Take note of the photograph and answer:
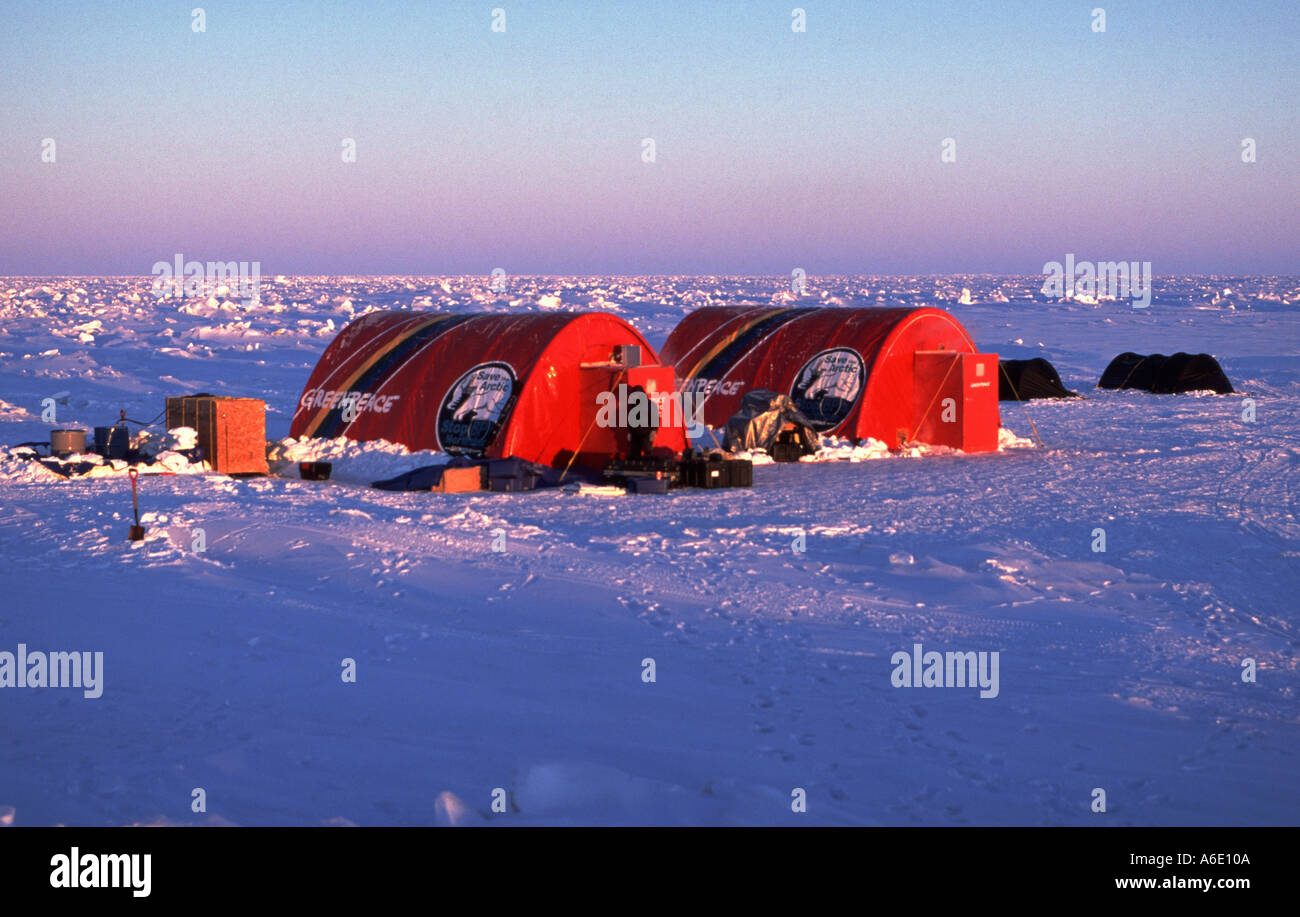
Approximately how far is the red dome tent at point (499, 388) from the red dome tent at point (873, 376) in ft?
11.3

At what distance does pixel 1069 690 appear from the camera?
24.1 feet

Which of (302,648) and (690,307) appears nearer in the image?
(302,648)

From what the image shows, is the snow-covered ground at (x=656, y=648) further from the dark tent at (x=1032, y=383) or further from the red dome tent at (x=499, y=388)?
the dark tent at (x=1032, y=383)

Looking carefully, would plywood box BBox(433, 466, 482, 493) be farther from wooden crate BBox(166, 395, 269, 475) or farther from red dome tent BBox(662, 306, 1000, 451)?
red dome tent BBox(662, 306, 1000, 451)

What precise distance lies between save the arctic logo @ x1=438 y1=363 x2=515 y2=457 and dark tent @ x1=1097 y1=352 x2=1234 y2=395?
20527 millimetres

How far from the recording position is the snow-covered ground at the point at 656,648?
225 inches

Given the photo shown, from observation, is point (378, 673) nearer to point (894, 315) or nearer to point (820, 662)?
point (820, 662)

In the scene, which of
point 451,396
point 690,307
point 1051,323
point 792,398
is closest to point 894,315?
point 792,398

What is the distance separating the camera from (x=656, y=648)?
318 inches

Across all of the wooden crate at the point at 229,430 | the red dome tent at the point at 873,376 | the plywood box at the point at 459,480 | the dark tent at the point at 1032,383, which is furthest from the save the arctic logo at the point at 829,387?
the dark tent at the point at 1032,383

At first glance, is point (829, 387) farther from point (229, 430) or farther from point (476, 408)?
point (229, 430)

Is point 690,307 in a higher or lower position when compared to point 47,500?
higher
